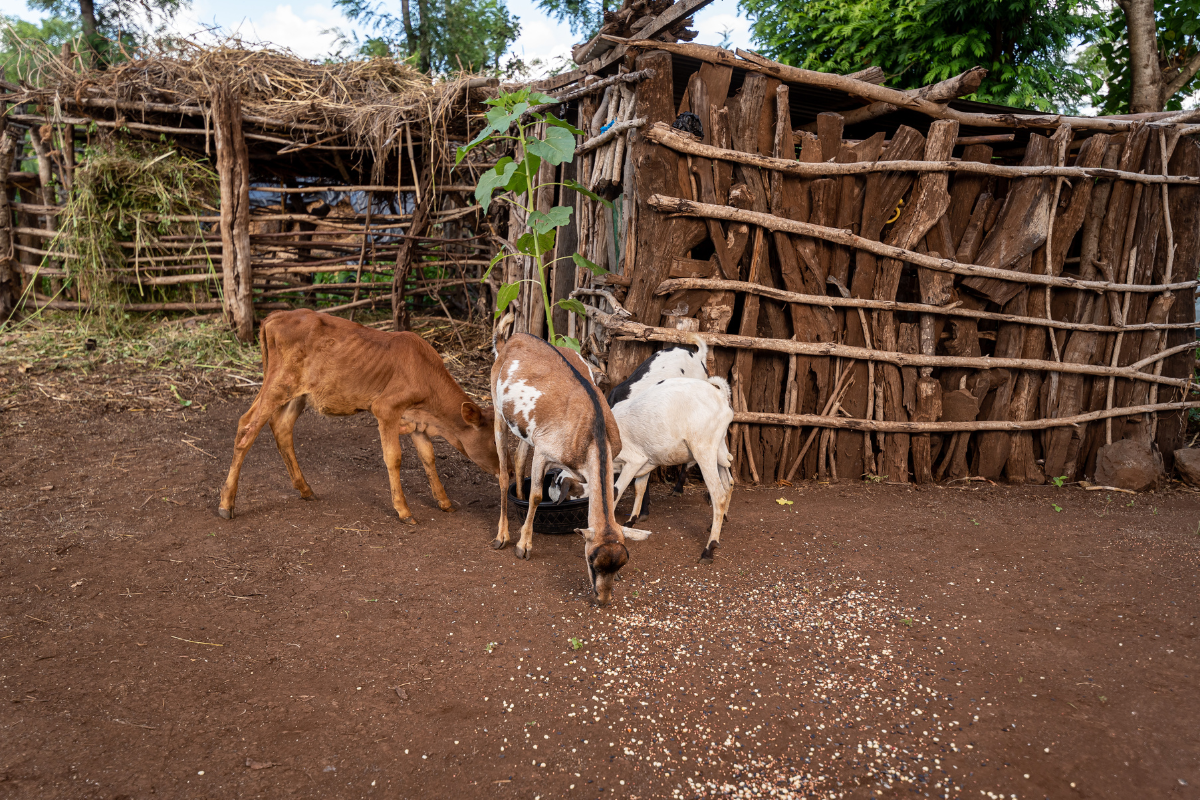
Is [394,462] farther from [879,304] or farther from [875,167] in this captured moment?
[875,167]

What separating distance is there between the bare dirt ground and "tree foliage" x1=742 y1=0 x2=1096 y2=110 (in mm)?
6718

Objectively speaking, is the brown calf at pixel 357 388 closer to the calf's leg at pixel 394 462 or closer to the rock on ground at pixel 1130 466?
the calf's leg at pixel 394 462

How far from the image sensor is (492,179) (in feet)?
16.9

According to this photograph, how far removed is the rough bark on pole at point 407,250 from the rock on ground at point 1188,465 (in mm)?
8155

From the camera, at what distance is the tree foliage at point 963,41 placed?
9422 millimetres

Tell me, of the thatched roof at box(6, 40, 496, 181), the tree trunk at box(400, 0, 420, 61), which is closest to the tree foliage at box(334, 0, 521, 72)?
the tree trunk at box(400, 0, 420, 61)

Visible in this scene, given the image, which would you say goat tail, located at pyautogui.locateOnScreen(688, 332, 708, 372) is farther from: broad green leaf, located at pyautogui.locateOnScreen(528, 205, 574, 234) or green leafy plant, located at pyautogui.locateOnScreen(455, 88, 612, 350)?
broad green leaf, located at pyautogui.locateOnScreen(528, 205, 574, 234)

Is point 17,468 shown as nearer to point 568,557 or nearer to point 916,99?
point 568,557

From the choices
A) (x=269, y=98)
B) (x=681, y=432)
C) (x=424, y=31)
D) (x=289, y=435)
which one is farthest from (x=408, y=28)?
(x=681, y=432)

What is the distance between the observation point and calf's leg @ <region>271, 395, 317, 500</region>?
490 centimetres

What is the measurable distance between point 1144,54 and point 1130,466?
5206 mm

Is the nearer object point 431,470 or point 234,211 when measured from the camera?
point 431,470

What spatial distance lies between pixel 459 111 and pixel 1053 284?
21.1ft

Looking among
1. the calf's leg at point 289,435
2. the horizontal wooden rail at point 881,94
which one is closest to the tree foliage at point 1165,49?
the horizontal wooden rail at point 881,94
